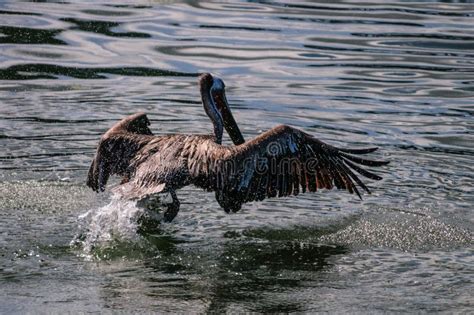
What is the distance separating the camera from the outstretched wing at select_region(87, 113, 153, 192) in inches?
337

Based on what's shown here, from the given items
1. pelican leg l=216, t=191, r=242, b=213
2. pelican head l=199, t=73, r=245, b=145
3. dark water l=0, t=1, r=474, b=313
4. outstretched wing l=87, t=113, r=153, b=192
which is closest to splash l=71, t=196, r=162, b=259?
dark water l=0, t=1, r=474, b=313

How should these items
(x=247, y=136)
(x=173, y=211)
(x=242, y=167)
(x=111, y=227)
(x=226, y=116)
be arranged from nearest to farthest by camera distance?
(x=242, y=167)
(x=111, y=227)
(x=173, y=211)
(x=226, y=116)
(x=247, y=136)

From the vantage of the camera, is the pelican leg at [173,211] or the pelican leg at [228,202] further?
the pelican leg at [173,211]

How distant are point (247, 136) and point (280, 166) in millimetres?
2662

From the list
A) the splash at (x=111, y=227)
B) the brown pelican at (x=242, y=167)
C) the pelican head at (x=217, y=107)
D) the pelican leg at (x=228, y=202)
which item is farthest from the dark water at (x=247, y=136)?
the pelican head at (x=217, y=107)

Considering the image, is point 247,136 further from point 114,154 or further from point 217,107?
point 114,154

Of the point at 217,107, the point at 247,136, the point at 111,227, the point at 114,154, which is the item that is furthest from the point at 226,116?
the point at 111,227

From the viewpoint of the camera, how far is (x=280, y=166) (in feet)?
25.9

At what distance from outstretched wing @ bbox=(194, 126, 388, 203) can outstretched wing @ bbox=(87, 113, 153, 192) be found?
2.59 ft

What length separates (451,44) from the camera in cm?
1479

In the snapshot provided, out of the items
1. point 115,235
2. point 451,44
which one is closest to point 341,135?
point 115,235

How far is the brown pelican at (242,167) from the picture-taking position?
778 cm

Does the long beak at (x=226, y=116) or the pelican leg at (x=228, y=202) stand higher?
the long beak at (x=226, y=116)

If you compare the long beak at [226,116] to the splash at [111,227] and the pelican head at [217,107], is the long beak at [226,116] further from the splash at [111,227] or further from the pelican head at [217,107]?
the splash at [111,227]
